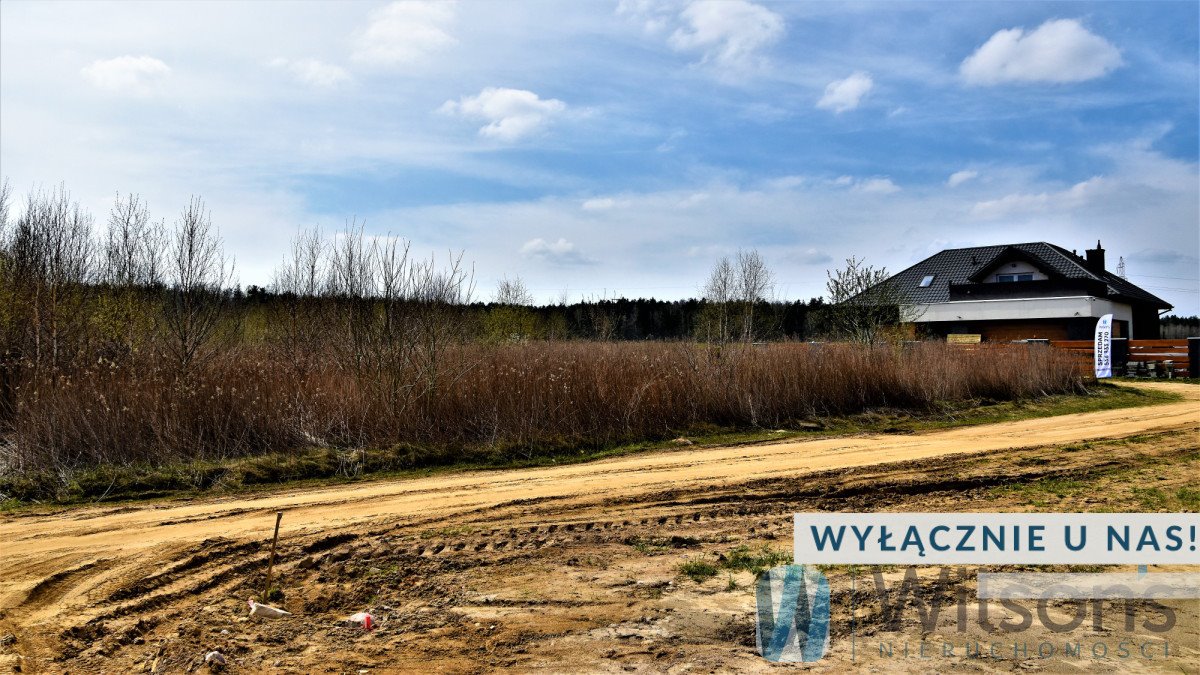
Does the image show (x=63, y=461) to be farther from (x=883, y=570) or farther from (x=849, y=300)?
(x=849, y=300)

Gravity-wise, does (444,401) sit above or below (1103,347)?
below

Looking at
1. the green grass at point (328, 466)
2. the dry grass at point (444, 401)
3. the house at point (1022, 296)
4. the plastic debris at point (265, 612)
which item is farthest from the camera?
the house at point (1022, 296)

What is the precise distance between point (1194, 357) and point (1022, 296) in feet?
35.7

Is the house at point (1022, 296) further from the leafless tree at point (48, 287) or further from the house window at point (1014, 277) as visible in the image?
the leafless tree at point (48, 287)

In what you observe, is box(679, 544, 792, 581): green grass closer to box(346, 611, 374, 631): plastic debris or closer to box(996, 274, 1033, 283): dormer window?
box(346, 611, 374, 631): plastic debris

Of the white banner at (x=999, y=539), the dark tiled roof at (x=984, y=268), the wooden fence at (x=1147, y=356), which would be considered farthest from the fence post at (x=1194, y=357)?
the white banner at (x=999, y=539)

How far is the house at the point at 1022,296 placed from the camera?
122ft

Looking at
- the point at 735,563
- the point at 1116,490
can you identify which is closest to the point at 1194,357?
the point at 1116,490

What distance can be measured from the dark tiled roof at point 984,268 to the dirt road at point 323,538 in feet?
105

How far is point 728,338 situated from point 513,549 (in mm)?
11486

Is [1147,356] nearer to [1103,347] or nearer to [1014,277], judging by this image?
[1103,347]

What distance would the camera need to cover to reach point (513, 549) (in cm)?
689

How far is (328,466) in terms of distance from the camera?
11180mm

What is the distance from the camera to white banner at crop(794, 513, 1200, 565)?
20.5 feet
